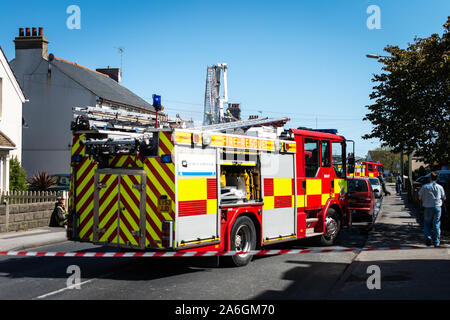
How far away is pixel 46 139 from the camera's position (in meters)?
33.0

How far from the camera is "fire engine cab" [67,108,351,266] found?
799cm

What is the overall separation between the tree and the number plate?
811cm

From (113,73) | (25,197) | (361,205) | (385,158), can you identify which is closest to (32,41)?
(113,73)

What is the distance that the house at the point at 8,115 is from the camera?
20000mm

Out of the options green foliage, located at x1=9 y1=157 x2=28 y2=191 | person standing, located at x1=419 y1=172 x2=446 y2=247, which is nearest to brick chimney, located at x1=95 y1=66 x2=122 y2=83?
green foliage, located at x1=9 y1=157 x2=28 y2=191

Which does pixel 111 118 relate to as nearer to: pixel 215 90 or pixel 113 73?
pixel 215 90

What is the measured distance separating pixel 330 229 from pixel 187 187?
525 centimetres

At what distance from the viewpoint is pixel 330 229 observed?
1205cm

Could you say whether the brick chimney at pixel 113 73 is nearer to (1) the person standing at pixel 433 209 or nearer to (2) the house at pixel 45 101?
(2) the house at pixel 45 101

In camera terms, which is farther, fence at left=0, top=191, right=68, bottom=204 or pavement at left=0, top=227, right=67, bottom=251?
fence at left=0, top=191, right=68, bottom=204

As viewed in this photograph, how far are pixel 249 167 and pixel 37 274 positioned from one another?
14.4 ft

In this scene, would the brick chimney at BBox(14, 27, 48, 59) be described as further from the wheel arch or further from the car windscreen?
the wheel arch

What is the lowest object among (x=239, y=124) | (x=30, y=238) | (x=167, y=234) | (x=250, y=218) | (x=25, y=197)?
(x=30, y=238)
